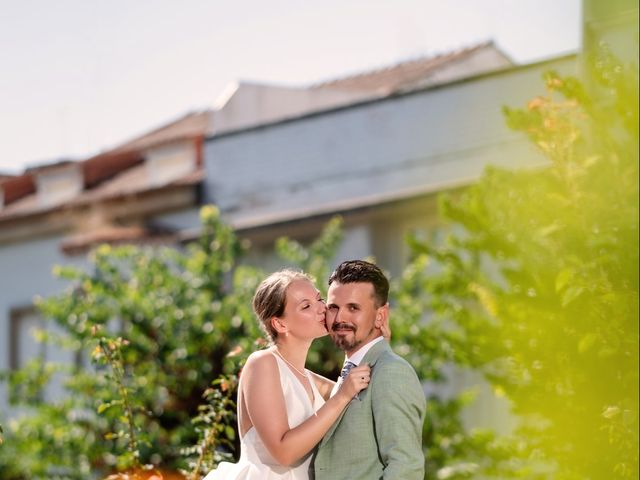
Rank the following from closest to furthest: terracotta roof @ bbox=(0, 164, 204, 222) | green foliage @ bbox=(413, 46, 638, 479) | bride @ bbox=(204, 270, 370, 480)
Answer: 1. bride @ bbox=(204, 270, 370, 480)
2. green foliage @ bbox=(413, 46, 638, 479)
3. terracotta roof @ bbox=(0, 164, 204, 222)

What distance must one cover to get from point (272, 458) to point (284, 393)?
257 mm

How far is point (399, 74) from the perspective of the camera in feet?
92.3

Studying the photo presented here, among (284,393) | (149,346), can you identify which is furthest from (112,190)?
(284,393)

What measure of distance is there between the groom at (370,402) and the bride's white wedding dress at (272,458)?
16cm

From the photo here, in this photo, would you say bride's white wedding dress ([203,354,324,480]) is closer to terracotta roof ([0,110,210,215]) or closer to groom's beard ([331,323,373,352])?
groom's beard ([331,323,373,352])

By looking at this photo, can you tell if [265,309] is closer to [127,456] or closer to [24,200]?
[127,456]

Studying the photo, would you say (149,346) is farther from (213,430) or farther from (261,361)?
(261,361)

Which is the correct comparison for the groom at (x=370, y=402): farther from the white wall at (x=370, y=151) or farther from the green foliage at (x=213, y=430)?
the white wall at (x=370, y=151)

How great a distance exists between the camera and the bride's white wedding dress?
5770 millimetres

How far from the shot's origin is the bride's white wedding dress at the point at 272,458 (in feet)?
18.9

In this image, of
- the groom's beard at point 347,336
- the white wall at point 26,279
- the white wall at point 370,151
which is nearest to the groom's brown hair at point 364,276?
the groom's beard at point 347,336

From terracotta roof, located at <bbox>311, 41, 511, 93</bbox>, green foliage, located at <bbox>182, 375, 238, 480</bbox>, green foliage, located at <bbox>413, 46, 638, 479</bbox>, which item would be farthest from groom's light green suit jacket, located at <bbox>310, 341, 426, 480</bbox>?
terracotta roof, located at <bbox>311, 41, 511, 93</bbox>

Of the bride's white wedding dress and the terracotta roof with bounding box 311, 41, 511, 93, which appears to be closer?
the bride's white wedding dress

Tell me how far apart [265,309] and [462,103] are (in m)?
16.8
